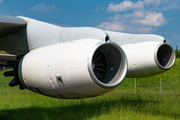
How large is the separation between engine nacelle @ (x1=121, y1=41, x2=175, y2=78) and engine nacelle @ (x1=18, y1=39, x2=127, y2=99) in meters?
2.27

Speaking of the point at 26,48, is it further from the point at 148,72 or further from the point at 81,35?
the point at 148,72

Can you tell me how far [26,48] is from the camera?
17.5ft

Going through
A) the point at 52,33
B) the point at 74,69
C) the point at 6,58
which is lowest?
the point at 74,69

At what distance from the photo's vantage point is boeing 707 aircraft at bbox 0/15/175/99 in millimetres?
3650

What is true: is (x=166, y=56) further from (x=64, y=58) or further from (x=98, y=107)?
(x=64, y=58)

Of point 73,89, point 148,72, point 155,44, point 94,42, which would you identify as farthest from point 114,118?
point 94,42

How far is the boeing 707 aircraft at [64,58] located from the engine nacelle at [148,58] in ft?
0.10

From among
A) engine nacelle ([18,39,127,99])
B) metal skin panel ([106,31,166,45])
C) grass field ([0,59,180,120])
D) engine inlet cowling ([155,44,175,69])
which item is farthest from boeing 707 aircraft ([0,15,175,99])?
grass field ([0,59,180,120])

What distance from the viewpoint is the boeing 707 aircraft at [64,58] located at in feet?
12.0

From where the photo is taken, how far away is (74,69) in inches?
143

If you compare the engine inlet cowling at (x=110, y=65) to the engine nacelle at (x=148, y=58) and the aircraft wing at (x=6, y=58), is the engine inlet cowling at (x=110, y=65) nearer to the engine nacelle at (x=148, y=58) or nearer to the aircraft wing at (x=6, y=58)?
the engine nacelle at (x=148, y=58)

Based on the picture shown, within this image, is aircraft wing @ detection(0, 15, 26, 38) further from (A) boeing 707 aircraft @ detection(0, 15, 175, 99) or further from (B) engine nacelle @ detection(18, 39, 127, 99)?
(B) engine nacelle @ detection(18, 39, 127, 99)

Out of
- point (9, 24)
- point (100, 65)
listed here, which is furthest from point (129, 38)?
point (9, 24)

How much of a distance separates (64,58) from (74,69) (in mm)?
318
